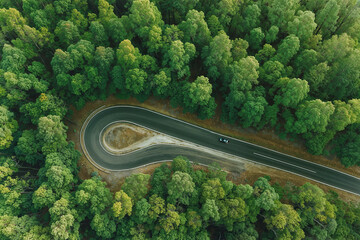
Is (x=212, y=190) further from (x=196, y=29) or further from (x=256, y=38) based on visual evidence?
(x=256, y=38)

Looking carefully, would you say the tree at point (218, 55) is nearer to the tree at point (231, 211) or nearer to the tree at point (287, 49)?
the tree at point (287, 49)

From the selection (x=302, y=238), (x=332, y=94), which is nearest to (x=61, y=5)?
(x=332, y=94)

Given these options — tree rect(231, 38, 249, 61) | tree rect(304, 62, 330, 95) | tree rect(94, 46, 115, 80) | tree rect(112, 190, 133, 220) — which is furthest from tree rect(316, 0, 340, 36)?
tree rect(112, 190, 133, 220)

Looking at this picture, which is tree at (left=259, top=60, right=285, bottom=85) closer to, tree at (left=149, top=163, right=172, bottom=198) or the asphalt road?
the asphalt road

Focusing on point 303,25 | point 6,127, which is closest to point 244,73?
point 303,25

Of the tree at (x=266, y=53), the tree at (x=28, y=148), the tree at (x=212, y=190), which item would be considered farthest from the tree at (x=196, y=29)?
the tree at (x=28, y=148)

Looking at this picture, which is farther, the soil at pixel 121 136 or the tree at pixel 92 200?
the soil at pixel 121 136
